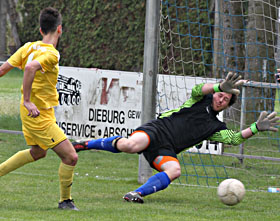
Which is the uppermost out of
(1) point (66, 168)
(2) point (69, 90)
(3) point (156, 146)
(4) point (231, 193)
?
(2) point (69, 90)

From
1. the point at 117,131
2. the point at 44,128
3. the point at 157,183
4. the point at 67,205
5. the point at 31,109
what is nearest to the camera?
the point at 31,109

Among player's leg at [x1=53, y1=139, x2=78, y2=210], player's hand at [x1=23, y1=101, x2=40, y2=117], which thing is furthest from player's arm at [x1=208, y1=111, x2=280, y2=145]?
player's hand at [x1=23, y1=101, x2=40, y2=117]

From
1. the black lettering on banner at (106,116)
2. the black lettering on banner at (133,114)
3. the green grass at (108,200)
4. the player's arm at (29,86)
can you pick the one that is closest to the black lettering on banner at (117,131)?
the black lettering on banner at (106,116)

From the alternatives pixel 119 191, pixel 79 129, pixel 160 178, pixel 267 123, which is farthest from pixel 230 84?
pixel 79 129

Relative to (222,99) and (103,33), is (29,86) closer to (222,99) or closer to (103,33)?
(222,99)

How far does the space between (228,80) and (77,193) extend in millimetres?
2412

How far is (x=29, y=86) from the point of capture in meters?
5.86

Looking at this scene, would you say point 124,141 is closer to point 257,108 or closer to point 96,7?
point 257,108

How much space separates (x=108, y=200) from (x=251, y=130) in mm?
1869

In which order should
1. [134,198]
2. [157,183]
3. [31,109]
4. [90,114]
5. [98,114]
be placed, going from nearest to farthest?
[31,109]
[157,183]
[134,198]
[98,114]
[90,114]

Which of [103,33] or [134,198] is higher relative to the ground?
[103,33]

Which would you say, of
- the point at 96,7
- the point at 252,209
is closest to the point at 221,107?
the point at 252,209

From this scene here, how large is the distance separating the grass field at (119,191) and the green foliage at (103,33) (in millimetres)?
13077

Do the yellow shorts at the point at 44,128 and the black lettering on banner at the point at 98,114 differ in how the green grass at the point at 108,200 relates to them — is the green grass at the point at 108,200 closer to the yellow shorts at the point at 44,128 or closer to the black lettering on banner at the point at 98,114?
the yellow shorts at the point at 44,128
